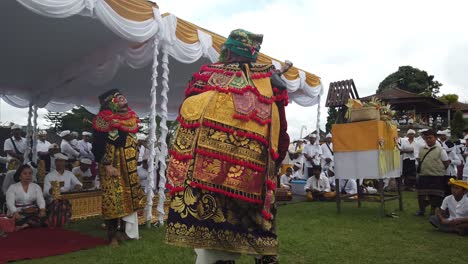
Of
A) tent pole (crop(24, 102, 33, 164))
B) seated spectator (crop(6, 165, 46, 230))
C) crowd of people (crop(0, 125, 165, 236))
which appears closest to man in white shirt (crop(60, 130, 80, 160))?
crowd of people (crop(0, 125, 165, 236))

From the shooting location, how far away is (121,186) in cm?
470

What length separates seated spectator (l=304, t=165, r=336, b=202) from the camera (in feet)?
29.8

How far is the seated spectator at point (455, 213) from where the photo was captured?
512 centimetres

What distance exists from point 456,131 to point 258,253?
19352mm

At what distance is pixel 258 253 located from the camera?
2188 mm

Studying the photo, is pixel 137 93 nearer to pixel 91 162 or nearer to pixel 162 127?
pixel 91 162

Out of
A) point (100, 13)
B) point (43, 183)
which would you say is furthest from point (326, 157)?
point (100, 13)

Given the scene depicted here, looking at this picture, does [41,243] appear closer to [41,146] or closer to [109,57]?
[109,57]

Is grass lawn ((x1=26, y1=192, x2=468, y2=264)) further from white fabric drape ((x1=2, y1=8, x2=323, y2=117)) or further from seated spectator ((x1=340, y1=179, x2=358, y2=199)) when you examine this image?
white fabric drape ((x1=2, y1=8, x2=323, y2=117))

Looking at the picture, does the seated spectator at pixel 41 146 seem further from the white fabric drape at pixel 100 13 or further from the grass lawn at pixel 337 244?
the white fabric drape at pixel 100 13

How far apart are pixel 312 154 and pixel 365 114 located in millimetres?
4413

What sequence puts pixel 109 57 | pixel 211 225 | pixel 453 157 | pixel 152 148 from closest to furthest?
1. pixel 211 225
2. pixel 152 148
3. pixel 109 57
4. pixel 453 157

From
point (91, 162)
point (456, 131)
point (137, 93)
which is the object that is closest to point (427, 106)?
point (456, 131)

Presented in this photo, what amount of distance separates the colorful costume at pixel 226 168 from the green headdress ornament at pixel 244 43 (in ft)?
0.44
